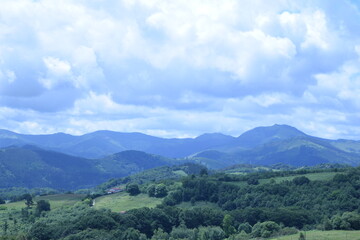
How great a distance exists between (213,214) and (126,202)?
5322 centimetres

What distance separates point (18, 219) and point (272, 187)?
292 feet

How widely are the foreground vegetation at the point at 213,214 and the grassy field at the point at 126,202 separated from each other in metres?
0.38

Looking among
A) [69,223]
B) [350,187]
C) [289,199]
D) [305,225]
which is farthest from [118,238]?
[350,187]

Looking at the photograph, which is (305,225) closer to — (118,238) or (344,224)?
(344,224)

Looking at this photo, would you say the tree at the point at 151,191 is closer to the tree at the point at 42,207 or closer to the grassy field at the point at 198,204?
the grassy field at the point at 198,204

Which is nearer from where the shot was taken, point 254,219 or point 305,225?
point 305,225

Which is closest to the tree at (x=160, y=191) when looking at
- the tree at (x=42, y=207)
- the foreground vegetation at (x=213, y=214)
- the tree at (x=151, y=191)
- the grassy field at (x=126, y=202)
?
the foreground vegetation at (x=213, y=214)

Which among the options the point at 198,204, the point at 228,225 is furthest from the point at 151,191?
the point at 228,225

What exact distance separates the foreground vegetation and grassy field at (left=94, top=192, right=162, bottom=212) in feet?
1.25

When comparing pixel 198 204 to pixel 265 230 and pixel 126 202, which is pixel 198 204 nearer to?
pixel 126 202

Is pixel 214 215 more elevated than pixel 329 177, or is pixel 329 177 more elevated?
pixel 329 177

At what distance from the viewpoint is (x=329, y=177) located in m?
181

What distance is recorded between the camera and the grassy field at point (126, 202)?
177 metres

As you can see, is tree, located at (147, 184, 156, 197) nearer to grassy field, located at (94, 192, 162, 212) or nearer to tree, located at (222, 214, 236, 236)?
grassy field, located at (94, 192, 162, 212)
